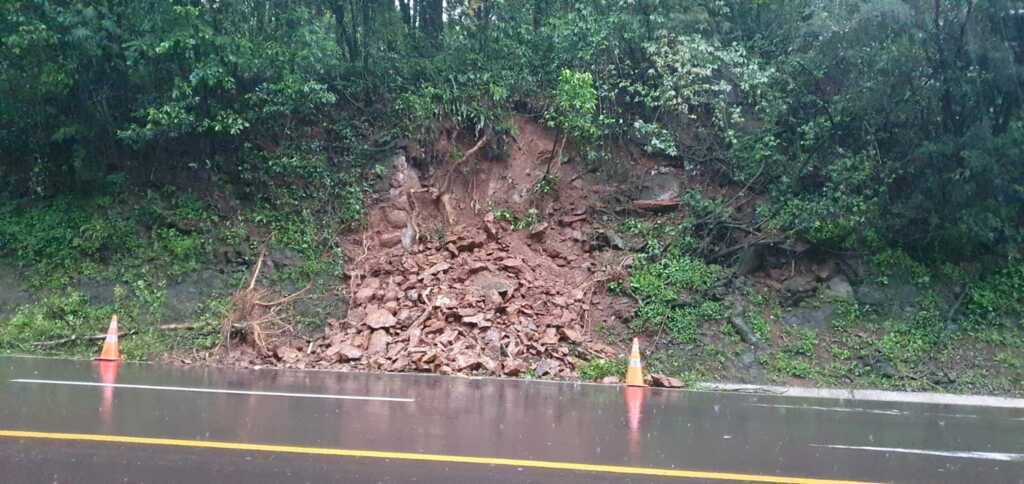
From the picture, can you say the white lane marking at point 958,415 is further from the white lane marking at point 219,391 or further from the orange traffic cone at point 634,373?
the white lane marking at point 219,391

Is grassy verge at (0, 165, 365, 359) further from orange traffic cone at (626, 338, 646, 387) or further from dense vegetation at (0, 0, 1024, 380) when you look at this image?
orange traffic cone at (626, 338, 646, 387)

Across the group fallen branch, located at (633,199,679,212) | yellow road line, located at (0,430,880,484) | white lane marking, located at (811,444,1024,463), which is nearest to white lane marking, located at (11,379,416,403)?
yellow road line, located at (0,430,880,484)

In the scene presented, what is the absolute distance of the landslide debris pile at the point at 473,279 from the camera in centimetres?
1480

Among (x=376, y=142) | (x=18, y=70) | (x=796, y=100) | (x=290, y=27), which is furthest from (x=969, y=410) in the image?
(x=18, y=70)

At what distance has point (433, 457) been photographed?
7.17 m

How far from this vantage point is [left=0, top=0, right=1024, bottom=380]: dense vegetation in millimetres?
16328

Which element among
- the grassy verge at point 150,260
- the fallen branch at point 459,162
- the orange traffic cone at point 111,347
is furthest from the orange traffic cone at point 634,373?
the orange traffic cone at point 111,347

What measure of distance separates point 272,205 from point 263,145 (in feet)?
5.03

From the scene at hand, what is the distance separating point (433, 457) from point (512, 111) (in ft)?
46.1

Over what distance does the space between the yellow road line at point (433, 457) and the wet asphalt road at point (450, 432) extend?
0.04 metres

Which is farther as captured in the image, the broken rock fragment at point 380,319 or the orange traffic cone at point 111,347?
the broken rock fragment at point 380,319

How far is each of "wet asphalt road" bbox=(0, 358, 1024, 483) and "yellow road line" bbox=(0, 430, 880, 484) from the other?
44mm

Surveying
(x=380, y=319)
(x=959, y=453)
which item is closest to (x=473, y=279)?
(x=380, y=319)

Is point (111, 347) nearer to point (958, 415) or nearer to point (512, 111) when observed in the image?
point (512, 111)
